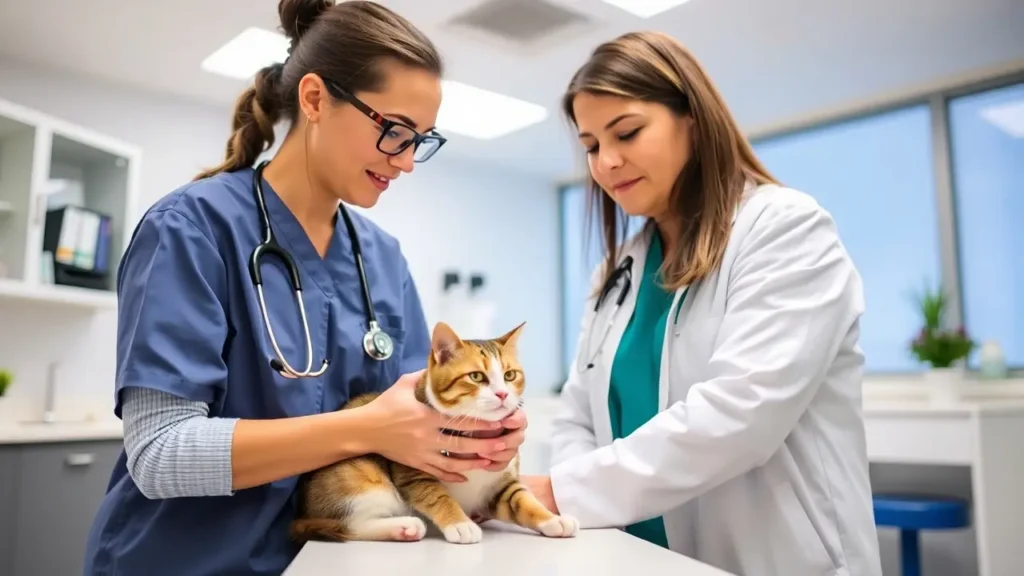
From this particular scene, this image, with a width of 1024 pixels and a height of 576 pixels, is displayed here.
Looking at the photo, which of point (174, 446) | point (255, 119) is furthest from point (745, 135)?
point (174, 446)

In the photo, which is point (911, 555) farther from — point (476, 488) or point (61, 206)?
point (61, 206)

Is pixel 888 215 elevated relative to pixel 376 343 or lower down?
elevated

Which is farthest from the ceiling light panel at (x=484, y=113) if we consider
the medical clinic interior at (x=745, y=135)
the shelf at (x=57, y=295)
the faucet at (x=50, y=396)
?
the faucet at (x=50, y=396)

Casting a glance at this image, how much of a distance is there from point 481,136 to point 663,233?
2.92 metres

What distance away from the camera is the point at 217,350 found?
877mm

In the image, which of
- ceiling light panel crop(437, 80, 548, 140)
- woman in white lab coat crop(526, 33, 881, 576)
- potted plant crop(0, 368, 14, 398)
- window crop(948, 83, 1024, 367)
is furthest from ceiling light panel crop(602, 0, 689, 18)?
potted plant crop(0, 368, 14, 398)

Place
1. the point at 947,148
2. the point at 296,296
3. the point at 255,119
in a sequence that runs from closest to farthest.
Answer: the point at 296,296 < the point at 255,119 < the point at 947,148

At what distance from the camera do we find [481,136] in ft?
13.8

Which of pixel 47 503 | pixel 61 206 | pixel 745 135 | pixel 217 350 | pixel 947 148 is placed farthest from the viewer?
pixel 947 148

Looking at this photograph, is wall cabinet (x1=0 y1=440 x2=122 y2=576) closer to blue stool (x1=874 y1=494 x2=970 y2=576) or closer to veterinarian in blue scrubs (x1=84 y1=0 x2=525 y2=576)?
veterinarian in blue scrubs (x1=84 y1=0 x2=525 y2=576)

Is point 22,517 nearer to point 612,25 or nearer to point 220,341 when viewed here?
point 220,341

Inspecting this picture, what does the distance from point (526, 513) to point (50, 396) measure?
296cm

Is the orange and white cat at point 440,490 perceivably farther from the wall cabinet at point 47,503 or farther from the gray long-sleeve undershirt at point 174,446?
the wall cabinet at point 47,503

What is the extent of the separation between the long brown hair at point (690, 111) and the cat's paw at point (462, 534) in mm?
539
